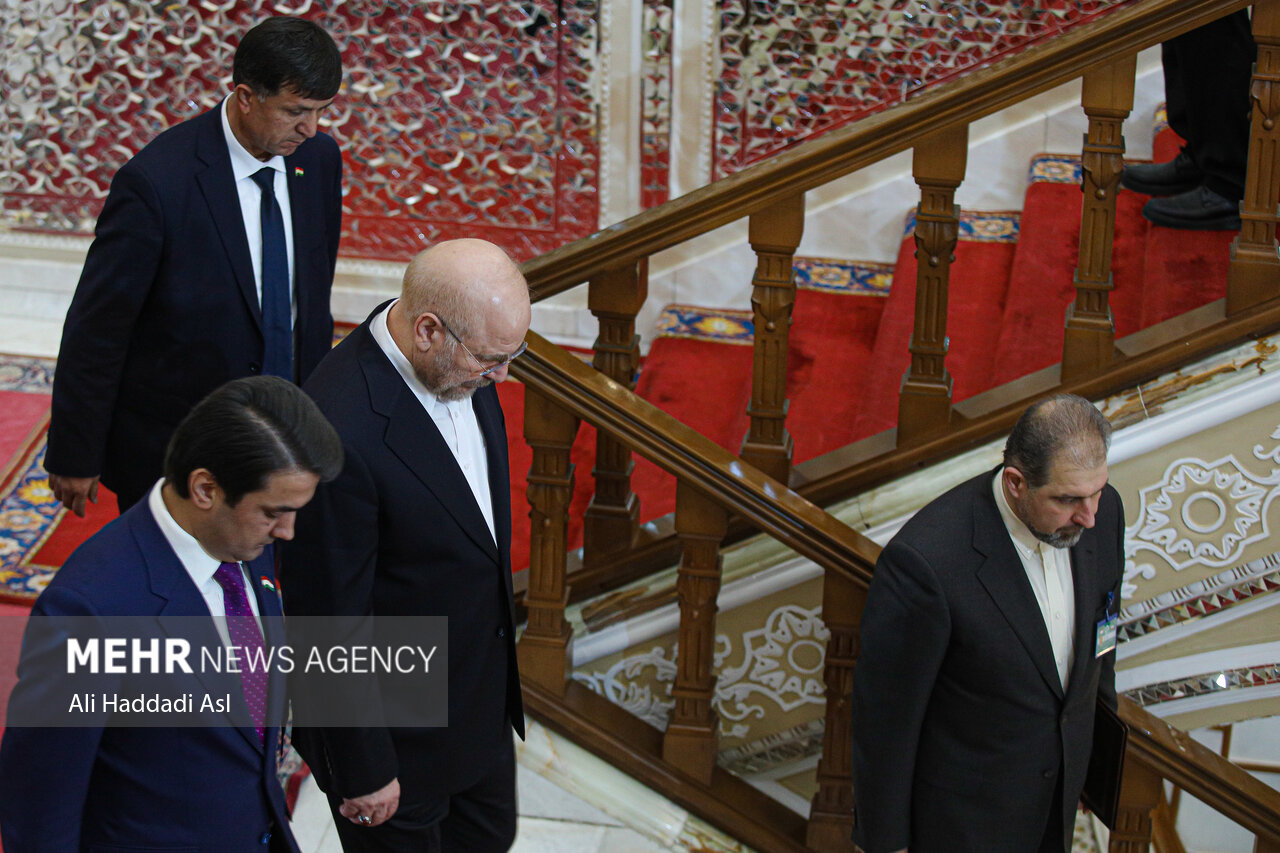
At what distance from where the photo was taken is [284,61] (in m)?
2.90

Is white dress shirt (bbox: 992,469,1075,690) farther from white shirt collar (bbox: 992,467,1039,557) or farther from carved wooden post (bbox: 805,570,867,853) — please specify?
carved wooden post (bbox: 805,570,867,853)

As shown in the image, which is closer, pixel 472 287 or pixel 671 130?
pixel 472 287

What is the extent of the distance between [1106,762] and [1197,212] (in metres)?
2.19

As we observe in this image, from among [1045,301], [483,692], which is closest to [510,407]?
[1045,301]

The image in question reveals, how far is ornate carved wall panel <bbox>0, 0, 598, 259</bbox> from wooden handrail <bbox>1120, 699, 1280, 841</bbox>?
3396mm

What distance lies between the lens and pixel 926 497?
3381mm

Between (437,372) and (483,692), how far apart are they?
2.02 feet

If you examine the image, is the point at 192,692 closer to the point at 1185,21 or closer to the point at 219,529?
the point at 219,529

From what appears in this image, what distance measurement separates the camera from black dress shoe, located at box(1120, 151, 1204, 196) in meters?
4.55

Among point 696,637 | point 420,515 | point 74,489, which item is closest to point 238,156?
point 74,489

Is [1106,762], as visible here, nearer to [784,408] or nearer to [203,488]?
[784,408]

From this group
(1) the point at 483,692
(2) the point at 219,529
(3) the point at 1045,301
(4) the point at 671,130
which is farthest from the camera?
(4) the point at 671,130

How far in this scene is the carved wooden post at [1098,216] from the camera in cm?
324

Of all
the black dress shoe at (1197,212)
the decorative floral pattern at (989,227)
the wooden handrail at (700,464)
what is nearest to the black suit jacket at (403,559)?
the wooden handrail at (700,464)
